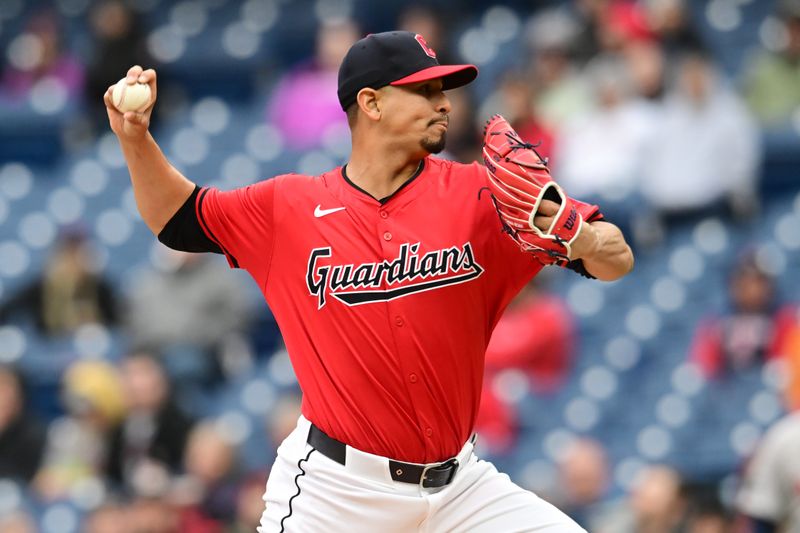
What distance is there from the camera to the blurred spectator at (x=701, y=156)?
9.29m

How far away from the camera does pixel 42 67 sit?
1191 cm

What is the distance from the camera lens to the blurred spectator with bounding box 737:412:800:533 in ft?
17.8

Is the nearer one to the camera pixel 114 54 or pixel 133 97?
pixel 133 97

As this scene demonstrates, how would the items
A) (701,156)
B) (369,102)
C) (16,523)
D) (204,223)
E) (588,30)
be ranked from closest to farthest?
(369,102) → (204,223) → (16,523) → (701,156) → (588,30)

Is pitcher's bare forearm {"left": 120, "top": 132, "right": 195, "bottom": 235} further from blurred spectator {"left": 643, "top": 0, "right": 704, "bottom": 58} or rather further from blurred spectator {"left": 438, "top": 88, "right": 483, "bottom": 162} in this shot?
blurred spectator {"left": 643, "top": 0, "right": 704, "bottom": 58}

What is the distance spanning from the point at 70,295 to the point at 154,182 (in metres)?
5.62

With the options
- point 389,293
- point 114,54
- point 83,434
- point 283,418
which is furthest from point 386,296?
point 114,54

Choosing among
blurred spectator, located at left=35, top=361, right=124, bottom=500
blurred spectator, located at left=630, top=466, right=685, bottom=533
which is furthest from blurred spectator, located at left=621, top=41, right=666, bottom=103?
blurred spectator, located at left=35, top=361, right=124, bottom=500

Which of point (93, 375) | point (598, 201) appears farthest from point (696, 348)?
point (93, 375)

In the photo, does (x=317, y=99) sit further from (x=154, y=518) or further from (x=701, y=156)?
(x=154, y=518)

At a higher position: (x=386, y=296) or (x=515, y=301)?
(x=386, y=296)

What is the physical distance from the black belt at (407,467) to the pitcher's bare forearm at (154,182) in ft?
2.62

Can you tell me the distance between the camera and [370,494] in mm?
4258

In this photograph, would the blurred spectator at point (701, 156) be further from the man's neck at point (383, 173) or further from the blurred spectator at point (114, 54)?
the man's neck at point (383, 173)
